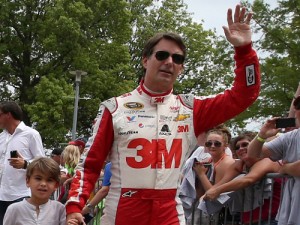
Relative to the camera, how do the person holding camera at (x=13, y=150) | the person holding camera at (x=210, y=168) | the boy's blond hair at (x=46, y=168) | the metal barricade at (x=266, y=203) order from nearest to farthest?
the boy's blond hair at (x=46, y=168)
the metal barricade at (x=266, y=203)
the person holding camera at (x=210, y=168)
the person holding camera at (x=13, y=150)

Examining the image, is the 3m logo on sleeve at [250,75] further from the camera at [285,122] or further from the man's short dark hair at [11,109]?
the man's short dark hair at [11,109]

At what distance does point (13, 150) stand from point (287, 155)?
3.34 meters

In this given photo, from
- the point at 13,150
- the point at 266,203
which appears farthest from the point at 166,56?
the point at 13,150

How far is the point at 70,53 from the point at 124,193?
27245 millimetres

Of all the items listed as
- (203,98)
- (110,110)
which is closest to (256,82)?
(203,98)

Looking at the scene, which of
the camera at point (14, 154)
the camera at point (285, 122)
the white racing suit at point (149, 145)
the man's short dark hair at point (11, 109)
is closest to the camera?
the white racing suit at point (149, 145)

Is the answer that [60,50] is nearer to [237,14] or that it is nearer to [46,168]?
[46,168]

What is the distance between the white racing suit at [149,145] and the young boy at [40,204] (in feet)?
3.18

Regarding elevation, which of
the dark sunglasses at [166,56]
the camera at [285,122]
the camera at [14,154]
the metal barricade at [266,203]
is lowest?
the metal barricade at [266,203]

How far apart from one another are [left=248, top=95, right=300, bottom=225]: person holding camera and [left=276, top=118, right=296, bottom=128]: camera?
32 millimetres

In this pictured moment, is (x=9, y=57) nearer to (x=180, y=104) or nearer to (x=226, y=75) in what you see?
(x=226, y=75)

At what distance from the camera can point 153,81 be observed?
12.8 ft

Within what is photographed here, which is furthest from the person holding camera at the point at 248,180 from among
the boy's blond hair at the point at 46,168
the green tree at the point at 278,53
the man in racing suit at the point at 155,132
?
the green tree at the point at 278,53

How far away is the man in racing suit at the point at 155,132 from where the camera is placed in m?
3.73
